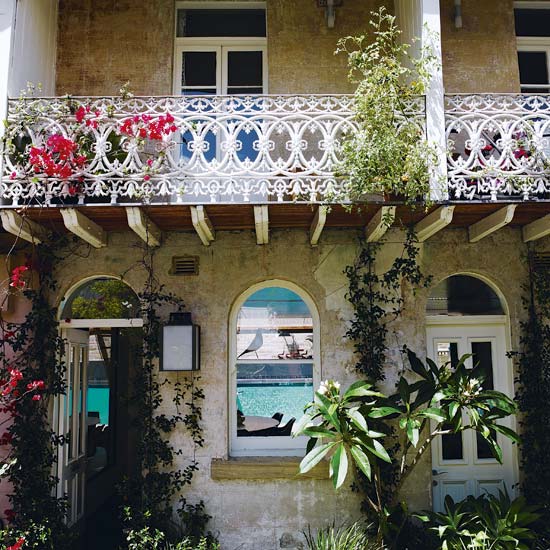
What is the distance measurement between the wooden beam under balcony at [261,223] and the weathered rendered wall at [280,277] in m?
0.31

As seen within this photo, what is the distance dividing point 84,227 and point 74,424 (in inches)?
110

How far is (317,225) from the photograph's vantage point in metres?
6.29

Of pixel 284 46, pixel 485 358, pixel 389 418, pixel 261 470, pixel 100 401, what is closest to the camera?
pixel 389 418

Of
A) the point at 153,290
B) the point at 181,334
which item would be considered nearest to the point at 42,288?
the point at 153,290

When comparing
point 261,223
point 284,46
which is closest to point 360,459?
point 261,223

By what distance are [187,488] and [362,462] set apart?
238cm

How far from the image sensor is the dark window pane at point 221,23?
7.68m

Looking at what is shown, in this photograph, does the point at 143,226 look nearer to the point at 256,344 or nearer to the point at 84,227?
the point at 84,227

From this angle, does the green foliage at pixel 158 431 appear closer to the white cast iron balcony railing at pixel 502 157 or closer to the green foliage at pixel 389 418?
the green foliage at pixel 389 418

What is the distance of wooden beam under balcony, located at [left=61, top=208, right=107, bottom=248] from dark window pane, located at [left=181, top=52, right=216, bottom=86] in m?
2.37

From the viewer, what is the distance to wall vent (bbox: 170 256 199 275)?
23.0 feet

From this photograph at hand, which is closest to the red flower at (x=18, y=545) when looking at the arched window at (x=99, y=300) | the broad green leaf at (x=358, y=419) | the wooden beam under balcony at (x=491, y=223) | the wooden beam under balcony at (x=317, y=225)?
the arched window at (x=99, y=300)

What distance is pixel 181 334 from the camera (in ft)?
21.4

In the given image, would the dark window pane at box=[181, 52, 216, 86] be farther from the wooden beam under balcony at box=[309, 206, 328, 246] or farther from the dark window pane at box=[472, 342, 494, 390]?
the dark window pane at box=[472, 342, 494, 390]
